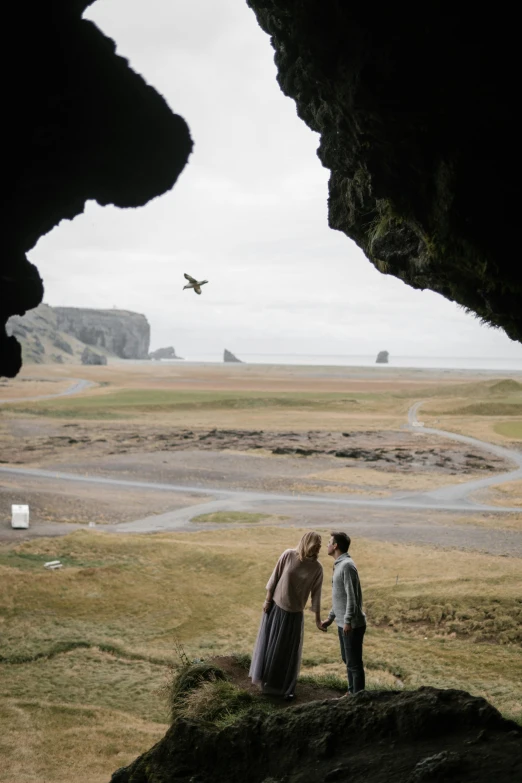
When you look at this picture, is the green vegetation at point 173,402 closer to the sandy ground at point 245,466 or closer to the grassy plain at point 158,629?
the sandy ground at point 245,466

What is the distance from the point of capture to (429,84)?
662 cm

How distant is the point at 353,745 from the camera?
645 centimetres

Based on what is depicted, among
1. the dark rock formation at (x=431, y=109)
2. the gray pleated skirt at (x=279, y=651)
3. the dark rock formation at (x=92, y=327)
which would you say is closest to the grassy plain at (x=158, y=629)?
the gray pleated skirt at (x=279, y=651)

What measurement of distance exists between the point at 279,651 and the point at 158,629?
26.1 ft

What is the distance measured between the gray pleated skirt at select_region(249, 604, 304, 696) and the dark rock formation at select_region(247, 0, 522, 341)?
519cm

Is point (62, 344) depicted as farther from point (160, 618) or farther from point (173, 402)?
point (160, 618)

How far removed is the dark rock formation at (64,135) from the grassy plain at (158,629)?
7.17 meters

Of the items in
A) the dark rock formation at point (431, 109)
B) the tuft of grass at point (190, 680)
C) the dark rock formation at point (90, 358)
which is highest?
the dark rock formation at point (90, 358)

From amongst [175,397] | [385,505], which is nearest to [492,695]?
[385,505]

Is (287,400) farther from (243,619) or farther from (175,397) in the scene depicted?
(243,619)

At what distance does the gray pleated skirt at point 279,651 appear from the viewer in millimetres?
9688

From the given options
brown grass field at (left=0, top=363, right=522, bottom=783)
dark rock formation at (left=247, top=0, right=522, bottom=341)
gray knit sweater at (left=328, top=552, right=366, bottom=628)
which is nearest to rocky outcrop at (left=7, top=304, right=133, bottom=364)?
brown grass field at (left=0, top=363, right=522, bottom=783)

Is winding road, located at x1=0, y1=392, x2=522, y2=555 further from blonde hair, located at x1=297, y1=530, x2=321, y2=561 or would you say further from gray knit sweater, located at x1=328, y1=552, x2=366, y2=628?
→ blonde hair, located at x1=297, y1=530, x2=321, y2=561

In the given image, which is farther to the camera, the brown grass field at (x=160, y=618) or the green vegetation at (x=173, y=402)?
the green vegetation at (x=173, y=402)
